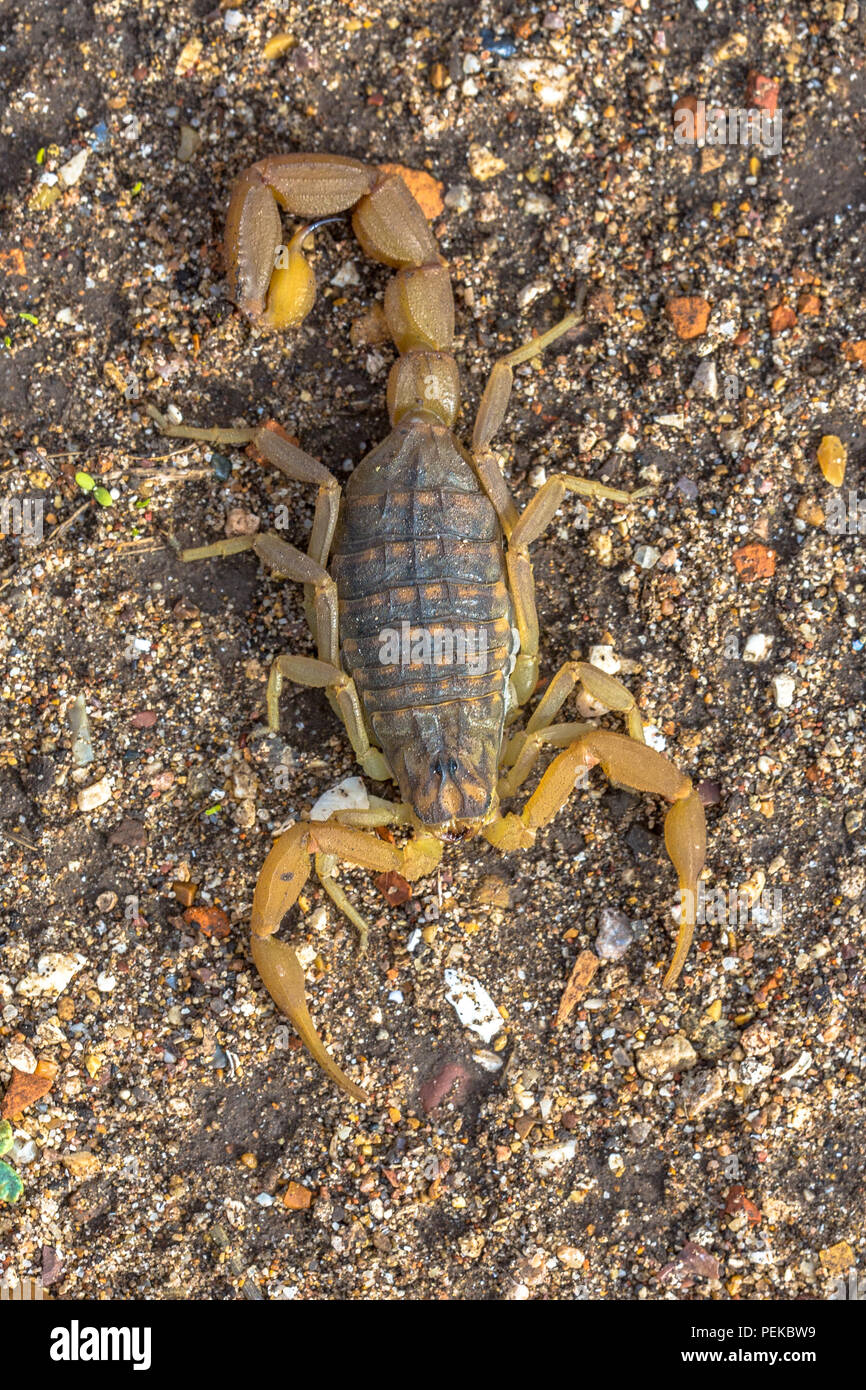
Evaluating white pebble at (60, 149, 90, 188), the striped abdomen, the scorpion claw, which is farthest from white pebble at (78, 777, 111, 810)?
white pebble at (60, 149, 90, 188)

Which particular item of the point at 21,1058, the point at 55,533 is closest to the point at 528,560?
the point at 55,533

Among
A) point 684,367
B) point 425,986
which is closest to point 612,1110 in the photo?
point 425,986

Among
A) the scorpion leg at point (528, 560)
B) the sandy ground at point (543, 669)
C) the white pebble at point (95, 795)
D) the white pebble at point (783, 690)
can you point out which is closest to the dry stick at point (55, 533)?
the sandy ground at point (543, 669)

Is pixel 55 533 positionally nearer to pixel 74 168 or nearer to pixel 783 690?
pixel 74 168

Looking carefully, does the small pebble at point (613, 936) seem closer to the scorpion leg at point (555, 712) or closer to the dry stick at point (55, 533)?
the scorpion leg at point (555, 712)

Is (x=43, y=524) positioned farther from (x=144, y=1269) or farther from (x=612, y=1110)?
(x=612, y=1110)
